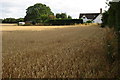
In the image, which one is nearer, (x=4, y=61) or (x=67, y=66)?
(x=67, y=66)

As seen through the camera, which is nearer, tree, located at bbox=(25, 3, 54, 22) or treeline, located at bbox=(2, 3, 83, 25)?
treeline, located at bbox=(2, 3, 83, 25)

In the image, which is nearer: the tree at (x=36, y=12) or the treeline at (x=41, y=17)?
the treeline at (x=41, y=17)

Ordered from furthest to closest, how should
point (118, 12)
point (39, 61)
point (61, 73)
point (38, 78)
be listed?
point (39, 61)
point (118, 12)
point (61, 73)
point (38, 78)

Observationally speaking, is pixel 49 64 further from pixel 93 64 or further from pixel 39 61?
pixel 93 64

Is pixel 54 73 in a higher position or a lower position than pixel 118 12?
lower

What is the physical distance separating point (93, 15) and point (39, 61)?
9032 centimetres

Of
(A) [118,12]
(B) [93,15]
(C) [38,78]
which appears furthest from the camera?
(B) [93,15]

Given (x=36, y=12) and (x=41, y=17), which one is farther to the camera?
(x=36, y=12)

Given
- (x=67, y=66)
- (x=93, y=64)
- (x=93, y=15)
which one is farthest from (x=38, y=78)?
(x=93, y=15)

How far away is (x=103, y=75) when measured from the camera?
15.8 feet

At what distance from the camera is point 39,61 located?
20.7 feet

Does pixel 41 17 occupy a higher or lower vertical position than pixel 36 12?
lower

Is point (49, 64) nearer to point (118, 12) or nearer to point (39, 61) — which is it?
point (39, 61)

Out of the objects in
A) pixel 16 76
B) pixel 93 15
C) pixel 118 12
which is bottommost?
pixel 16 76
